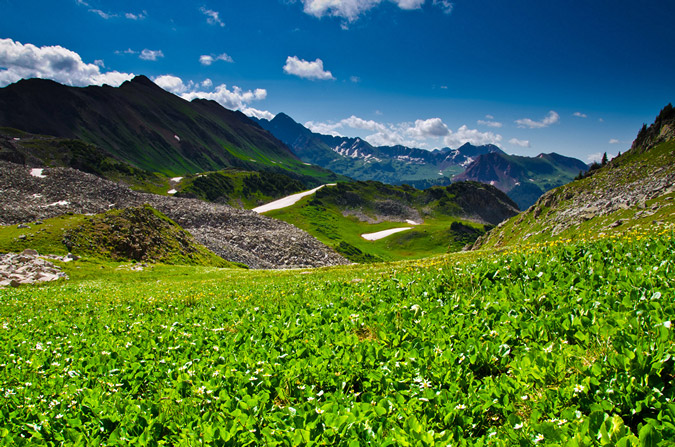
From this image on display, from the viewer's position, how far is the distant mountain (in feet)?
179

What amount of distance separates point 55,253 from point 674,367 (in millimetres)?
57511

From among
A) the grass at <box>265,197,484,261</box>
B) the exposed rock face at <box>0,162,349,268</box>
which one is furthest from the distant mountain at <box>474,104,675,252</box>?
the grass at <box>265,197,484,261</box>

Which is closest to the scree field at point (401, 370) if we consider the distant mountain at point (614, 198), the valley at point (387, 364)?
the valley at point (387, 364)

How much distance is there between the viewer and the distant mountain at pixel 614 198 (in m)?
54.5

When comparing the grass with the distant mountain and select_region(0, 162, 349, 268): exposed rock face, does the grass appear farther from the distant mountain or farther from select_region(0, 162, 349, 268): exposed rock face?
select_region(0, 162, 349, 268): exposed rock face

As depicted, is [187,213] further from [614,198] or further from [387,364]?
[614,198]

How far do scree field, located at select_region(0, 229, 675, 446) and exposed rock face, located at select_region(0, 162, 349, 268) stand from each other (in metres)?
71.5

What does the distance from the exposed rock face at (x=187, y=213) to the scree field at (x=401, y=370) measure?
71.5m

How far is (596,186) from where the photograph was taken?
8625 centimetres

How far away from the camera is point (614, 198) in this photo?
Result: 67.8 meters

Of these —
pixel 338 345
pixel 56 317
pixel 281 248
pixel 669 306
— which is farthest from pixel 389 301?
pixel 281 248

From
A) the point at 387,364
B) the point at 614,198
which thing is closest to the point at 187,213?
the point at 387,364

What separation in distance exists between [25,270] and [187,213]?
5969cm

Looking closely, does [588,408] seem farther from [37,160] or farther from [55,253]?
[37,160]
